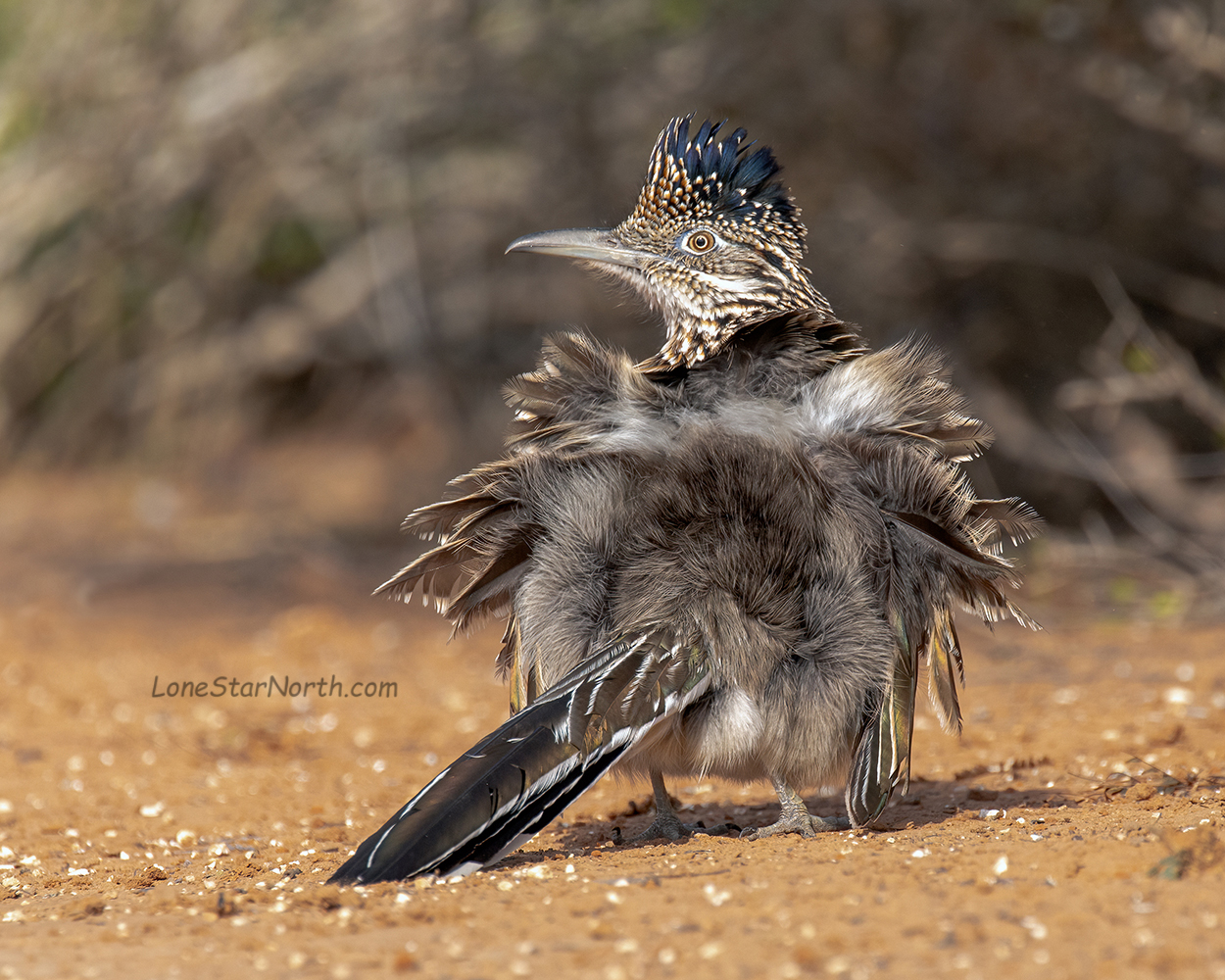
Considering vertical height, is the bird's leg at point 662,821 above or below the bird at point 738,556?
below

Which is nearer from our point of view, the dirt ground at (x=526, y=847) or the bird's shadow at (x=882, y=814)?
the dirt ground at (x=526, y=847)

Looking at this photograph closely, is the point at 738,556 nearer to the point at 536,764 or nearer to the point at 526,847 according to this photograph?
the point at 536,764

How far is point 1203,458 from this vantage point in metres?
8.73

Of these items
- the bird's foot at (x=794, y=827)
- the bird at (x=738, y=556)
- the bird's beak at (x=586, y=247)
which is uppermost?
the bird's beak at (x=586, y=247)

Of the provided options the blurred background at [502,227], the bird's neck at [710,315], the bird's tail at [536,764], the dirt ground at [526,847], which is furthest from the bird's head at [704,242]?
the blurred background at [502,227]

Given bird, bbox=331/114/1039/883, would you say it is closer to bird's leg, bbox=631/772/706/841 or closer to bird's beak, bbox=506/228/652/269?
bird's leg, bbox=631/772/706/841

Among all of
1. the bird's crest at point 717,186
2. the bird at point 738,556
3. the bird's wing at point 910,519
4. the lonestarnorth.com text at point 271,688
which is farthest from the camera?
the lonestarnorth.com text at point 271,688

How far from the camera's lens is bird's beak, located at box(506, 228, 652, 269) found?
16.0 feet

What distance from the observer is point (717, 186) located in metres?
4.87

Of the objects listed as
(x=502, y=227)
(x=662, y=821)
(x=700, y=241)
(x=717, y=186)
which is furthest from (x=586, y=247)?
(x=502, y=227)

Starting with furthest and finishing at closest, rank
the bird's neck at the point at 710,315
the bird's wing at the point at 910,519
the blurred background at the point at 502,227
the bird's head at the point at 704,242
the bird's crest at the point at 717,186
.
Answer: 1. the blurred background at the point at 502,227
2. the bird's crest at the point at 717,186
3. the bird's head at the point at 704,242
4. the bird's neck at the point at 710,315
5. the bird's wing at the point at 910,519

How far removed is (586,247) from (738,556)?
66.2 inches

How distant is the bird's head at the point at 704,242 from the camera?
472cm

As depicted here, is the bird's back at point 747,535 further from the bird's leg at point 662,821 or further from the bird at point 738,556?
the bird's leg at point 662,821
